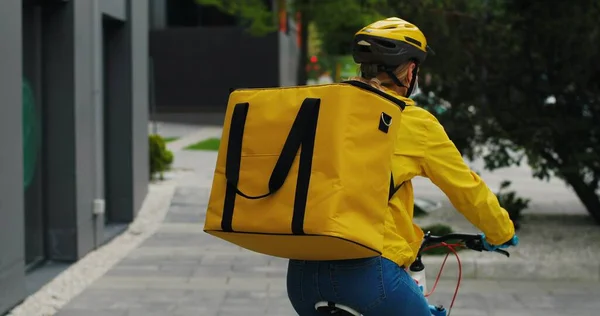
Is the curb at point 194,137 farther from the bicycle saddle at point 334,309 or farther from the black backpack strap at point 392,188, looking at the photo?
the black backpack strap at point 392,188

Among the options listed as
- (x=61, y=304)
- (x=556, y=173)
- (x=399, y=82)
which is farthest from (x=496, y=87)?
(x=399, y=82)

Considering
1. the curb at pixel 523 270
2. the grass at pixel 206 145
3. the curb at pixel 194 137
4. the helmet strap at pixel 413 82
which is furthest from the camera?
the curb at pixel 194 137

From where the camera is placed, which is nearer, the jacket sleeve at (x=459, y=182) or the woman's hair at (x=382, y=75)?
the jacket sleeve at (x=459, y=182)

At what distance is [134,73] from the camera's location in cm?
1066

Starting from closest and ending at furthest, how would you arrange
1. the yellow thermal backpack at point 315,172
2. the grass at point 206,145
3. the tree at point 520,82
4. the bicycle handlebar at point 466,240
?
the yellow thermal backpack at point 315,172 < the bicycle handlebar at point 466,240 < the tree at point 520,82 < the grass at point 206,145

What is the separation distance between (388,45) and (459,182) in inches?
19.8

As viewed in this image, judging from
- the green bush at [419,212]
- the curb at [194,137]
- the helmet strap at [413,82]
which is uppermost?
the helmet strap at [413,82]

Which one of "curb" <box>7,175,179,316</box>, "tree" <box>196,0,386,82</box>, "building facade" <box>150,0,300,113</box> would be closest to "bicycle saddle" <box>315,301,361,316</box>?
"curb" <box>7,175,179,316</box>

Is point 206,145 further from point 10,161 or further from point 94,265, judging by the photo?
point 10,161

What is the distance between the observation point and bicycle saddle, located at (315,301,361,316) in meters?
2.95

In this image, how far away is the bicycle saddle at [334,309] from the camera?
295cm

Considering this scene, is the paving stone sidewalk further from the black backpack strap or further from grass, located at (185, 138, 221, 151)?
grass, located at (185, 138, 221, 151)

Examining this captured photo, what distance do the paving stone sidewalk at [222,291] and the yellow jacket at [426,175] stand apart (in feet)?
12.2

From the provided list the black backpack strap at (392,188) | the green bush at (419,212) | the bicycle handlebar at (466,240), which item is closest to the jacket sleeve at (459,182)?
the black backpack strap at (392,188)
